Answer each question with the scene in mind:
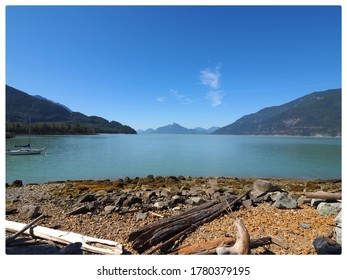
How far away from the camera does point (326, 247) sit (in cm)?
449

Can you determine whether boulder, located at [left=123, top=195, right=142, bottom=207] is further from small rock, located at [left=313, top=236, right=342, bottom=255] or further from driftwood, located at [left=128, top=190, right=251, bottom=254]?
small rock, located at [left=313, top=236, right=342, bottom=255]

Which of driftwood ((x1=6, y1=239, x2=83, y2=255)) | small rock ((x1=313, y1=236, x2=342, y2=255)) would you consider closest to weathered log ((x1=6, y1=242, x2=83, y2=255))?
driftwood ((x1=6, y1=239, x2=83, y2=255))

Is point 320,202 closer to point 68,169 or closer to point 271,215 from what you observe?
point 271,215

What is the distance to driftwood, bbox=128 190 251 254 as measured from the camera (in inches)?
211

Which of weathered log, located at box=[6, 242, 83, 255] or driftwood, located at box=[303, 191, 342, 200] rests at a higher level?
driftwood, located at box=[303, 191, 342, 200]

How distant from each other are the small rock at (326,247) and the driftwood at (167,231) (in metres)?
2.85

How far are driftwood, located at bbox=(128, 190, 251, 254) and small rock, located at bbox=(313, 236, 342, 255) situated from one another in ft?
9.34

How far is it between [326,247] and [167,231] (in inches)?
133

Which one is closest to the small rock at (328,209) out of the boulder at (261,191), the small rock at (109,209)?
the boulder at (261,191)

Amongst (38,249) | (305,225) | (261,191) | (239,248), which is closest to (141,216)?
(38,249)

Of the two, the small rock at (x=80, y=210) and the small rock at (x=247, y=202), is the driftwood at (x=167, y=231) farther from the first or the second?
the small rock at (x=80, y=210)

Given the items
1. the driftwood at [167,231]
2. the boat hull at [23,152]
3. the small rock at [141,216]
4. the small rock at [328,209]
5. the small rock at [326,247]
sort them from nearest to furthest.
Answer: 1. the small rock at [326,247]
2. the driftwood at [167,231]
3. the small rock at [328,209]
4. the small rock at [141,216]
5. the boat hull at [23,152]

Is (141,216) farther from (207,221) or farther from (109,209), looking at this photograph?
(207,221)

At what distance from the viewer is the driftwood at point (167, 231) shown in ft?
17.5
